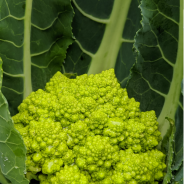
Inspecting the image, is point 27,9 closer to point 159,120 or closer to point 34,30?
point 34,30

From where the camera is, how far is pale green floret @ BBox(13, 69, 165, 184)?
138cm

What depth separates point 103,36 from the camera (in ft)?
6.08

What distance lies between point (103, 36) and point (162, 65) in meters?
0.56

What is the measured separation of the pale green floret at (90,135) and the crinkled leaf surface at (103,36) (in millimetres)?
270

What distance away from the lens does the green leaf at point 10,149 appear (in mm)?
1181

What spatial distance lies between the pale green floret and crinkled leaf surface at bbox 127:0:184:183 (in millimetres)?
144

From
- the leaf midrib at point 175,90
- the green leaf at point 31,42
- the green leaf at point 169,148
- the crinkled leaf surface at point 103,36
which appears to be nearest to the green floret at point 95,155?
the green leaf at point 169,148

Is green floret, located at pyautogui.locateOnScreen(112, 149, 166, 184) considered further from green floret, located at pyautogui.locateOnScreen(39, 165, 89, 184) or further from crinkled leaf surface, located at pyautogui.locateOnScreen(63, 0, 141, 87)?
crinkled leaf surface, located at pyautogui.locateOnScreen(63, 0, 141, 87)

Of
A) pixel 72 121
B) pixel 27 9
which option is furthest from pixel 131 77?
pixel 27 9

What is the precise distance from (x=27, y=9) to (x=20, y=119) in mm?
840

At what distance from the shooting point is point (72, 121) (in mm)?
1495

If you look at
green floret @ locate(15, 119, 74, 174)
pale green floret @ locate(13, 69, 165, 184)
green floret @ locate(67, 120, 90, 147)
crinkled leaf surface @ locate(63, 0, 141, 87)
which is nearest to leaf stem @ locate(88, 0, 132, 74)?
crinkled leaf surface @ locate(63, 0, 141, 87)

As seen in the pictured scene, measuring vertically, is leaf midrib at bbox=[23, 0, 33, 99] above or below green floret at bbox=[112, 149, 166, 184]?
above

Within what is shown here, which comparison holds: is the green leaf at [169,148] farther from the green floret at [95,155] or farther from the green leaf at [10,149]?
the green leaf at [10,149]
